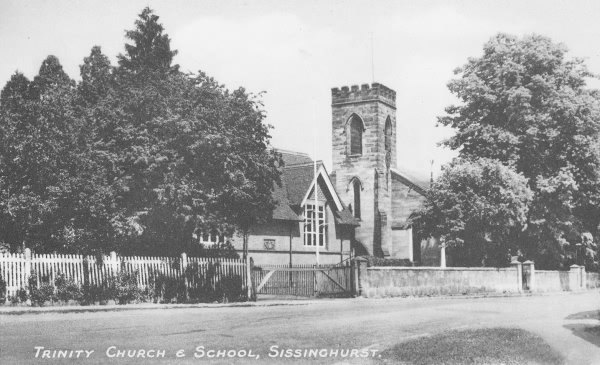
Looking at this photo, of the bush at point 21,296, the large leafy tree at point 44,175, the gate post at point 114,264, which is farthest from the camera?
the gate post at point 114,264

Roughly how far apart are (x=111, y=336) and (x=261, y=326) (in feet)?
11.6

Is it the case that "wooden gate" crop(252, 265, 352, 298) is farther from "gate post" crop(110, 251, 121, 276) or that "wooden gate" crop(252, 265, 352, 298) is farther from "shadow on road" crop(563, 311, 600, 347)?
"shadow on road" crop(563, 311, 600, 347)

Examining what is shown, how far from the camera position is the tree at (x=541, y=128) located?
3597 cm

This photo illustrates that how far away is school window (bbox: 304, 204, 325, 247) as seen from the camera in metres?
41.3

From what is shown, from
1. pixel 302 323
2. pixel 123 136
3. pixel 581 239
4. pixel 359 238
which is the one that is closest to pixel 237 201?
pixel 123 136

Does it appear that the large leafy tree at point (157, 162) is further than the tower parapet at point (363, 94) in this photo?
No

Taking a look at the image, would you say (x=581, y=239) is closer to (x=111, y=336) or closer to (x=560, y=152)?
(x=560, y=152)

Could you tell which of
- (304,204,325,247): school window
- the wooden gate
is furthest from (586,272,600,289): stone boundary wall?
the wooden gate

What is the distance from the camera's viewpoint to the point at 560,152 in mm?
36906

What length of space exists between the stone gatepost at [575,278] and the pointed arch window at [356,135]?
58.3 ft

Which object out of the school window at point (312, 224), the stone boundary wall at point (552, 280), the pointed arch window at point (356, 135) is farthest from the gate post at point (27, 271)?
the pointed arch window at point (356, 135)

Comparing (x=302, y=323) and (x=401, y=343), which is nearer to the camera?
(x=401, y=343)

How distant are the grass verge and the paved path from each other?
15.4 inches

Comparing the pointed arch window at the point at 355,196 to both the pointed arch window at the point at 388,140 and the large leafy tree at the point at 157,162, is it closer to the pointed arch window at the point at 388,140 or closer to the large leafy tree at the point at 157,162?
the pointed arch window at the point at 388,140
